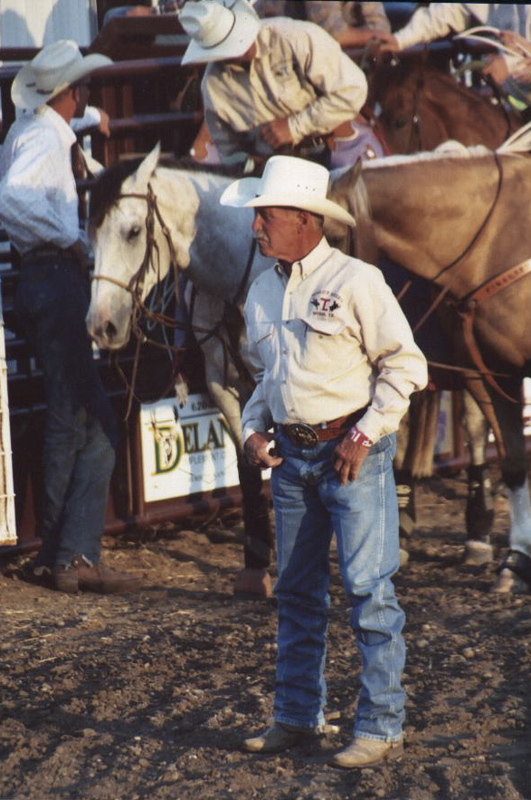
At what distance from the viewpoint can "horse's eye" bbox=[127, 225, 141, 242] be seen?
22.1 feet

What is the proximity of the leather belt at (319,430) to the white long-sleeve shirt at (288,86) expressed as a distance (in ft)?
9.59

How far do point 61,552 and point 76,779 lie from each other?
2.63 meters

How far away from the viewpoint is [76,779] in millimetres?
4832

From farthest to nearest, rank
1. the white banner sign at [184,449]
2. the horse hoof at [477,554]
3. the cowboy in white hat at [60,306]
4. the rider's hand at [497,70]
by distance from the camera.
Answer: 1. the rider's hand at [497,70]
2. the white banner sign at [184,449]
3. the horse hoof at [477,554]
4. the cowboy in white hat at [60,306]

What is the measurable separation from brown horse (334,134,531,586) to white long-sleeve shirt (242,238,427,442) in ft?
6.36

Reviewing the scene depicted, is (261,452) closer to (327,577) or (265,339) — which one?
(265,339)

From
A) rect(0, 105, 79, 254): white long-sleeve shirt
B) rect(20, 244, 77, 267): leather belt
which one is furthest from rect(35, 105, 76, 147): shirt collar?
rect(20, 244, 77, 267): leather belt

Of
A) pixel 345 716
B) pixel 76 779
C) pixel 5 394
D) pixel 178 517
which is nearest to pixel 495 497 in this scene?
pixel 178 517

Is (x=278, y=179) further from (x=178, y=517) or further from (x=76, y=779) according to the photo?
(x=178, y=517)

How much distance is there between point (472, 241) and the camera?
22.7ft

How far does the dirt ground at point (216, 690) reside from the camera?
4727 mm

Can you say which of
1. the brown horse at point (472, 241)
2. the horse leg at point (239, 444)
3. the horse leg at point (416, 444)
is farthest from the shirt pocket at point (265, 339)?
the horse leg at point (416, 444)

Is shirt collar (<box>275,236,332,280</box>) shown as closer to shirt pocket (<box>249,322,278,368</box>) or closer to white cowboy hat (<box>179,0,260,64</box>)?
shirt pocket (<box>249,322,278,368</box>)

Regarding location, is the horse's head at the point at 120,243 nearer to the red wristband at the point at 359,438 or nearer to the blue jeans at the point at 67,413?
the blue jeans at the point at 67,413
